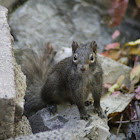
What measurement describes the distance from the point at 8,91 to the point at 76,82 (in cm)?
104

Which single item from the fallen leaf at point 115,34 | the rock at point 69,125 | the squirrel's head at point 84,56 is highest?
the fallen leaf at point 115,34

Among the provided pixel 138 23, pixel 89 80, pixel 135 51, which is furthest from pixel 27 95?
pixel 138 23

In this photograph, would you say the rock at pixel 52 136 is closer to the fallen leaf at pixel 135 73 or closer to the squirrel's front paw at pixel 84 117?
the squirrel's front paw at pixel 84 117

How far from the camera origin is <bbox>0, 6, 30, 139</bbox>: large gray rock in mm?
2021

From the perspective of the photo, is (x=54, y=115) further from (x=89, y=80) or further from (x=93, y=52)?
(x=93, y=52)

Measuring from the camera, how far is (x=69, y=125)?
2.85 metres

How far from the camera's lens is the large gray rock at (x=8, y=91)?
2.02m

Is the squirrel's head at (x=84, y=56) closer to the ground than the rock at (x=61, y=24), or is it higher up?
closer to the ground

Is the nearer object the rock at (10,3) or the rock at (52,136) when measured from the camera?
the rock at (52,136)

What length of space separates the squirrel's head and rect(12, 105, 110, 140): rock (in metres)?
0.59

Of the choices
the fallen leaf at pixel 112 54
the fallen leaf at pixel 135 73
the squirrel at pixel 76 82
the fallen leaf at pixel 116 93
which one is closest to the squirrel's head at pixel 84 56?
the squirrel at pixel 76 82

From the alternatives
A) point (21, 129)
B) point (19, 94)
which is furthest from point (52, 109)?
point (19, 94)

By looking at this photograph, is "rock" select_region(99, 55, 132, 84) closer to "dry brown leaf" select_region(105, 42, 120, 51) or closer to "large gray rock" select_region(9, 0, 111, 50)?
"dry brown leaf" select_region(105, 42, 120, 51)

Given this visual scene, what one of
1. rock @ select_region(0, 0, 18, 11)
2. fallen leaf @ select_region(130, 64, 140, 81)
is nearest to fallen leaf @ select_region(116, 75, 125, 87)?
fallen leaf @ select_region(130, 64, 140, 81)
